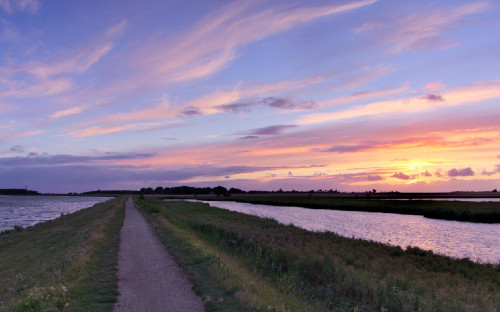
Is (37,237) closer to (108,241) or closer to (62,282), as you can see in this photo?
(108,241)

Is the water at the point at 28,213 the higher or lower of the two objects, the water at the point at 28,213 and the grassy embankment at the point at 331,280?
the lower

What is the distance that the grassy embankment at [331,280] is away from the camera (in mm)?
10812

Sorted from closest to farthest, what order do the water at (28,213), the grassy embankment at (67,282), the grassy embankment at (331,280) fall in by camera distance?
the grassy embankment at (67,282), the grassy embankment at (331,280), the water at (28,213)

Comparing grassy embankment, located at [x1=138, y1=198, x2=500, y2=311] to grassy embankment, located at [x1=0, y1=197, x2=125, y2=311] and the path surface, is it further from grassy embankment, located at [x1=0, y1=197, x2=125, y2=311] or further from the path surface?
grassy embankment, located at [x1=0, y1=197, x2=125, y2=311]

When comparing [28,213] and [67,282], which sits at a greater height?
[67,282]

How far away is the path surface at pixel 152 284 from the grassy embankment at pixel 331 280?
481 millimetres

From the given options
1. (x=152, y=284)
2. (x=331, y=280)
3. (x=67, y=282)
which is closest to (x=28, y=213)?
(x=67, y=282)

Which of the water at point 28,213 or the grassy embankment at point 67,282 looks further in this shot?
the water at point 28,213

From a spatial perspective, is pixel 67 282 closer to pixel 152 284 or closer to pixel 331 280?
pixel 152 284

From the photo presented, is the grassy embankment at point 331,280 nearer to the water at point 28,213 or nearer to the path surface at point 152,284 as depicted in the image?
the path surface at point 152,284

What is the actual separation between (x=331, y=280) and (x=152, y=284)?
6936 mm

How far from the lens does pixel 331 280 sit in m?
14.3

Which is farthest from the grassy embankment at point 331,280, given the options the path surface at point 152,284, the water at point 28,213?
the water at point 28,213

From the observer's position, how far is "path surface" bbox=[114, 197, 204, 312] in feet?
31.3
